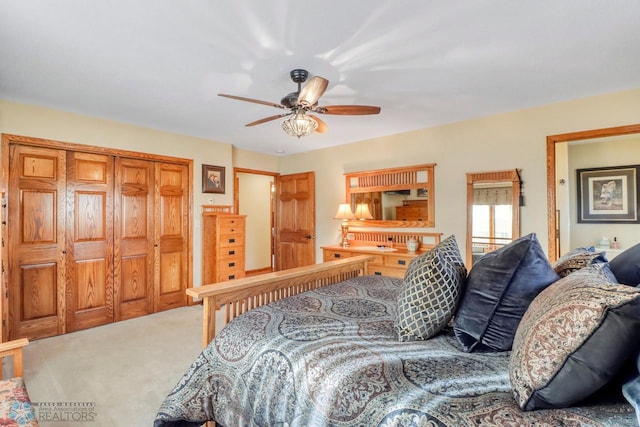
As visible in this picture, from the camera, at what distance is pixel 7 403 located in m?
1.25

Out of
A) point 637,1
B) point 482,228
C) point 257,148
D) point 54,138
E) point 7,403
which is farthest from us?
point 257,148

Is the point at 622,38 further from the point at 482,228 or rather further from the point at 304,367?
the point at 304,367

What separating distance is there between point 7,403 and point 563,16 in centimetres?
327

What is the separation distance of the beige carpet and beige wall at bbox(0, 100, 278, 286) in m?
1.14

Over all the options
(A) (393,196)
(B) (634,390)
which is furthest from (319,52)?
(A) (393,196)

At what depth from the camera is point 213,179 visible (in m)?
4.45

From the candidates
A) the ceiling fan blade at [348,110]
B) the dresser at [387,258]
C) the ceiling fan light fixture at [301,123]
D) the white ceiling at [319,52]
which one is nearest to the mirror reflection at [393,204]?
the dresser at [387,258]

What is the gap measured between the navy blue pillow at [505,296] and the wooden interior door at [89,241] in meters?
3.79

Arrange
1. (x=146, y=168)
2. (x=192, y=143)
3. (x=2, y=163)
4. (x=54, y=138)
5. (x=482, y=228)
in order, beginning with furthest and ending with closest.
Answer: (x=192, y=143), (x=146, y=168), (x=482, y=228), (x=54, y=138), (x=2, y=163)

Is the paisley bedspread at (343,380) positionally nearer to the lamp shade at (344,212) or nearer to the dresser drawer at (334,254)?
the dresser drawer at (334,254)

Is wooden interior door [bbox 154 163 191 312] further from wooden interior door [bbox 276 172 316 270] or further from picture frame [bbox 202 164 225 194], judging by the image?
wooden interior door [bbox 276 172 316 270]

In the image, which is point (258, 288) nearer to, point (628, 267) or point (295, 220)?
point (628, 267)

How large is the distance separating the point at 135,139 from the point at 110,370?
2571mm

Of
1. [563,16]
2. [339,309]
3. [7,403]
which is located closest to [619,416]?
[339,309]
